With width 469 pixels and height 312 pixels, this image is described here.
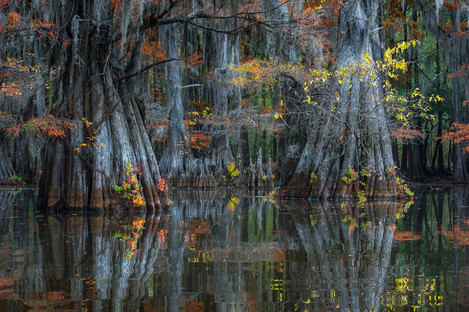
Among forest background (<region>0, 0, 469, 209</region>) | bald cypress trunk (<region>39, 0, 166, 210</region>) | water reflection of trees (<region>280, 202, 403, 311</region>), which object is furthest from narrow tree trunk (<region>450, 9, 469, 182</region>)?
bald cypress trunk (<region>39, 0, 166, 210</region>)

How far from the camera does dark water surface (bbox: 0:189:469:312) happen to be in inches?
127

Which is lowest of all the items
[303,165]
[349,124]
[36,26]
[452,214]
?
[452,214]

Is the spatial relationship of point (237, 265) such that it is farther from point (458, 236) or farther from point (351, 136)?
point (351, 136)

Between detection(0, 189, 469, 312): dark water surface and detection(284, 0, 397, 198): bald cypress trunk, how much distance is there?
15.5ft

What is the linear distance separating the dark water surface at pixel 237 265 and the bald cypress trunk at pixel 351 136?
15.5ft

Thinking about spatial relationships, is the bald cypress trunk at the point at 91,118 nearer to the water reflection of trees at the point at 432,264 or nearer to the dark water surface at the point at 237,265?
the dark water surface at the point at 237,265

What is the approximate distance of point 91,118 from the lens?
9.92 metres

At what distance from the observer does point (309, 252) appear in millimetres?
5066

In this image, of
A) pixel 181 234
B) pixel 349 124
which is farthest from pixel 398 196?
pixel 181 234

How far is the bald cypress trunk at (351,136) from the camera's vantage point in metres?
12.8

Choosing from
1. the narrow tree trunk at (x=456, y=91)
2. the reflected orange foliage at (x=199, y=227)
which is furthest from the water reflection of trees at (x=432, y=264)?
the narrow tree trunk at (x=456, y=91)

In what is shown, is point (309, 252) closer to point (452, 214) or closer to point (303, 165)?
point (452, 214)

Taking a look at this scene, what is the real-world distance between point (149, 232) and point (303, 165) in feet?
24.0

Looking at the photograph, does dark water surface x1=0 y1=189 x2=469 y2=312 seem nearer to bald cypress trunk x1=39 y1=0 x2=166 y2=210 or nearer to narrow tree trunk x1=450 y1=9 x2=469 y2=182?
bald cypress trunk x1=39 y1=0 x2=166 y2=210
